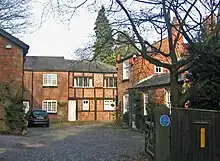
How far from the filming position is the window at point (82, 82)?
170ft

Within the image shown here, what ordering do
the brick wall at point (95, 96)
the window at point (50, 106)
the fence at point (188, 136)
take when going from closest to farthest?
1. the fence at point (188, 136)
2. the window at point (50, 106)
3. the brick wall at point (95, 96)

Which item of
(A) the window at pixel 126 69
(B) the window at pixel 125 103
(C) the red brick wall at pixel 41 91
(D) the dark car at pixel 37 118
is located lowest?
(D) the dark car at pixel 37 118

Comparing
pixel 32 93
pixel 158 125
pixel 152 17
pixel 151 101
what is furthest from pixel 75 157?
pixel 32 93

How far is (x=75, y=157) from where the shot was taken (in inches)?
615

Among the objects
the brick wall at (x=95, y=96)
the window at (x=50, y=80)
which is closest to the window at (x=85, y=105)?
the brick wall at (x=95, y=96)

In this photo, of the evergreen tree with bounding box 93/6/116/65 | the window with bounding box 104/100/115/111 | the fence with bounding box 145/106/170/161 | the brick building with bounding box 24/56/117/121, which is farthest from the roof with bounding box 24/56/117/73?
the fence with bounding box 145/106/170/161

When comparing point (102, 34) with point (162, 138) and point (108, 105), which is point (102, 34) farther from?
point (108, 105)

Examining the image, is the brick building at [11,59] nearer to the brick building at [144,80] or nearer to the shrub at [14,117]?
the shrub at [14,117]

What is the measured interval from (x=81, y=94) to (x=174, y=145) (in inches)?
1576

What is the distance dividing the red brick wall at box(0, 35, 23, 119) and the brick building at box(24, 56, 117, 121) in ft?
56.6

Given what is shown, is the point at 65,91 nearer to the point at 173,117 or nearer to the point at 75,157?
the point at 75,157

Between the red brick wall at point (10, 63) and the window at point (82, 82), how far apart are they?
65.1ft

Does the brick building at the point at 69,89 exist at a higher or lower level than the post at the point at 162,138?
higher

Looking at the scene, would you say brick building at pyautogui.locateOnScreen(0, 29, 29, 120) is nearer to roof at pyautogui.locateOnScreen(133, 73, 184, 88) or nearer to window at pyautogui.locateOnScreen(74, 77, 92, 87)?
roof at pyautogui.locateOnScreen(133, 73, 184, 88)
